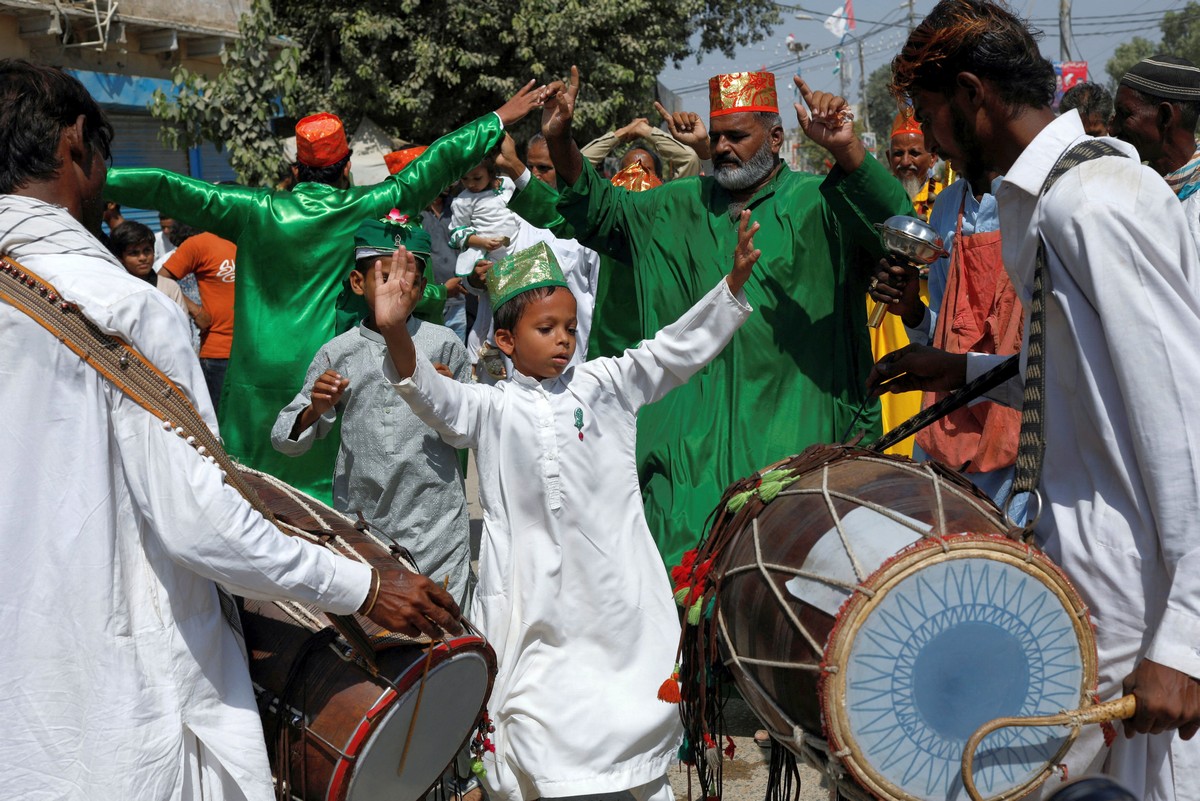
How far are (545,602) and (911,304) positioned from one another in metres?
1.43

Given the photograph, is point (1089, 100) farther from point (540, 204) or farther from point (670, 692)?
point (670, 692)

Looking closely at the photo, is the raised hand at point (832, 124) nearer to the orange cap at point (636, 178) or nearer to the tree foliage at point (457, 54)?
the orange cap at point (636, 178)

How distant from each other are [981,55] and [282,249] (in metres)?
3.33

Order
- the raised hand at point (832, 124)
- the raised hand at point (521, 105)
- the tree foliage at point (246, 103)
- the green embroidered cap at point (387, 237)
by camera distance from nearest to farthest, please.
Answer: the raised hand at point (832, 124)
the green embroidered cap at point (387, 237)
the raised hand at point (521, 105)
the tree foliage at point (246, 103)

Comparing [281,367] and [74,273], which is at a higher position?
[74,273]

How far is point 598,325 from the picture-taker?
5.41 meters

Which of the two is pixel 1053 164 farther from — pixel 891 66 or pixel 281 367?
pixel 281 367

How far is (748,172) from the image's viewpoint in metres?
4.69

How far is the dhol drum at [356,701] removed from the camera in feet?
8.13

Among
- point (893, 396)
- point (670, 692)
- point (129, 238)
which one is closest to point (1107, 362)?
point (670, 692)

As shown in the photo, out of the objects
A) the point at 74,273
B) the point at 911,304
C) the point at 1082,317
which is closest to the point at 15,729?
the point at 74,273

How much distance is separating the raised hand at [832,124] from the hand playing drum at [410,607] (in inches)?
85.1

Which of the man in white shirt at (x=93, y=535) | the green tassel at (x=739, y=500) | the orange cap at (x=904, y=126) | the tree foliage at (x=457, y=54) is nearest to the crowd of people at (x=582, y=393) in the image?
the man in white shirt at (x=93, y=535)

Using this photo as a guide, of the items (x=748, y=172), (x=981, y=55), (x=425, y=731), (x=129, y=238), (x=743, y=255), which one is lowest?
(x=129, y=238)
